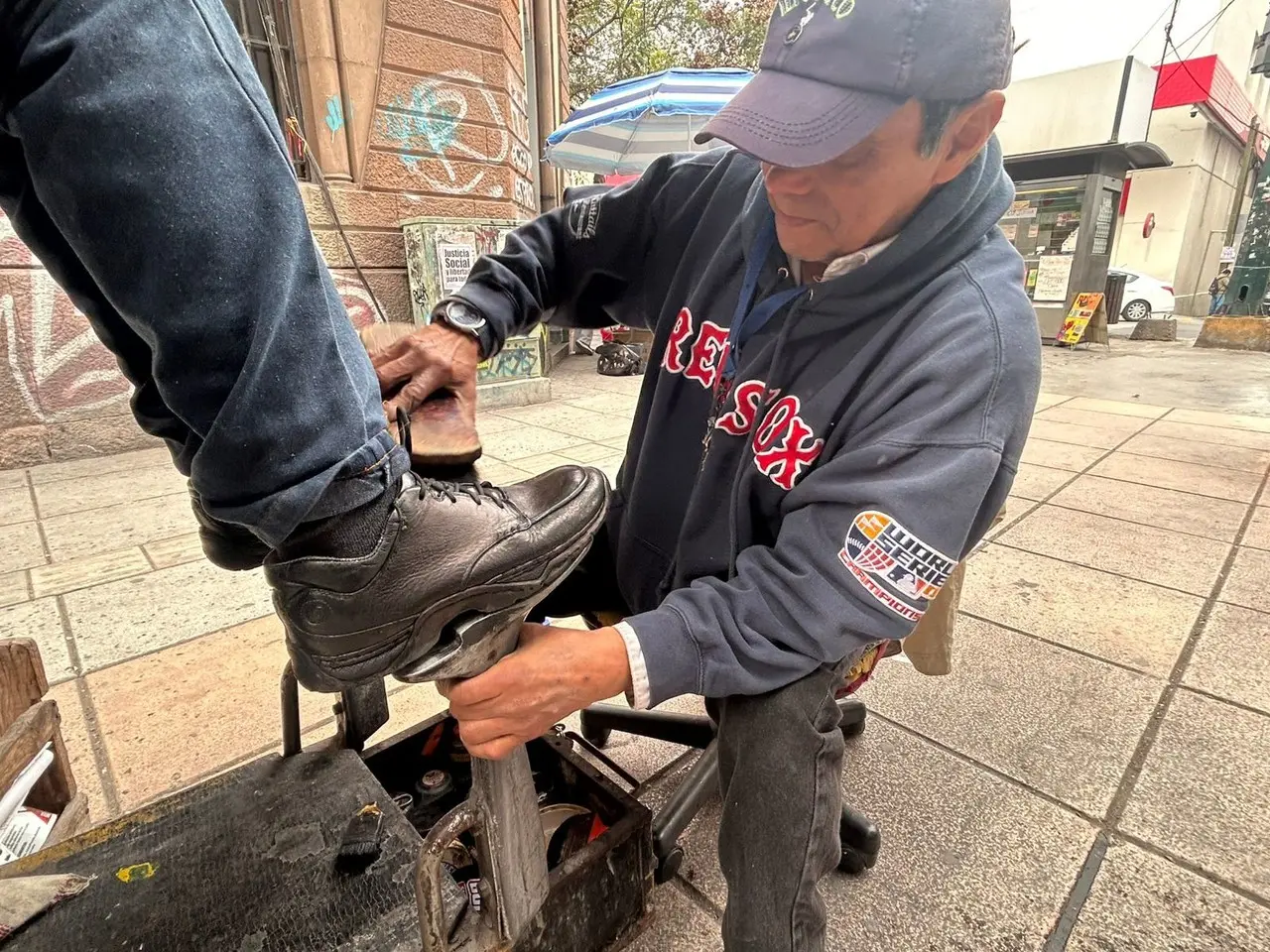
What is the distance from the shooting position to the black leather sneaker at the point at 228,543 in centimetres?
88

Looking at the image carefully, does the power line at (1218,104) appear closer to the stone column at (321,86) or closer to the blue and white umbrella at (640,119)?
the blue and white umbrella at (640,119)

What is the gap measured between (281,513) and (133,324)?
0.24m

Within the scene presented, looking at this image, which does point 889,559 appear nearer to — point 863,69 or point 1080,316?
point 863,69

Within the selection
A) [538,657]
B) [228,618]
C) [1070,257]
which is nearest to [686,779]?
[538,657]

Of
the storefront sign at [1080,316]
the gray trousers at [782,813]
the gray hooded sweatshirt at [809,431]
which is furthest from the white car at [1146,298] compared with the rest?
the gray trousers at [782,813]

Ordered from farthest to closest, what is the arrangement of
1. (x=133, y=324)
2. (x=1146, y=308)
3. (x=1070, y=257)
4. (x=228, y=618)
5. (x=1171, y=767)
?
(x=1146, y=308) < (x=1070, y=257) < (x=228, y=618) < (x=1171, y=767) < (x=133, y=324)

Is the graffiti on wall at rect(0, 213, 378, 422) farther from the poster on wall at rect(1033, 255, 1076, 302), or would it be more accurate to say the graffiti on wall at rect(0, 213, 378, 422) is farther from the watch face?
the poster on wall at rect(1033, 255, 1076, 302)

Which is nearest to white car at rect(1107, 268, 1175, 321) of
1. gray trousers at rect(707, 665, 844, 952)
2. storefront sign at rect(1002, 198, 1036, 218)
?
storefront sign at rect(1002, 198, 1036, 218)

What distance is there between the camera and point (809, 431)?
1005 millimetres

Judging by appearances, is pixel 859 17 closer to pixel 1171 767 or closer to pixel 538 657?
pixel 538 657

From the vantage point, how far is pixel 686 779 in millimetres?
1354

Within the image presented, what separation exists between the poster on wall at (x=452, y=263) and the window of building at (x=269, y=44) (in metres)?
1.02

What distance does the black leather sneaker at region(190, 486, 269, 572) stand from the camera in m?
0.88

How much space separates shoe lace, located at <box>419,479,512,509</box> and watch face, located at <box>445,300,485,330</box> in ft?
1.28
